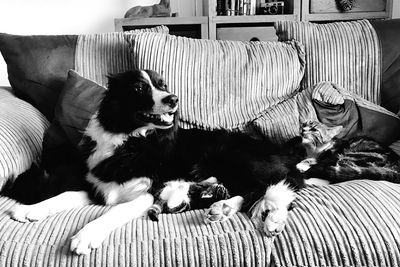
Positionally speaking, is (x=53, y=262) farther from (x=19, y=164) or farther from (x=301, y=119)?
(x=301, y=119)

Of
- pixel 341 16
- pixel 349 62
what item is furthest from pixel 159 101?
pixel 341 16

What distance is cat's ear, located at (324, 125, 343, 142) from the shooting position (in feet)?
5.85

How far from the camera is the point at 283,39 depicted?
2105 mm

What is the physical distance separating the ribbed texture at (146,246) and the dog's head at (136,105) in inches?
17.2

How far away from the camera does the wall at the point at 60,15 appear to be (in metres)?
3.24

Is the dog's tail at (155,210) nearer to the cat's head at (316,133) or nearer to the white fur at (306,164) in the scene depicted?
the white fur at (306,164)

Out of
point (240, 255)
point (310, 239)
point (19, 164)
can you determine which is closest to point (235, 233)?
point (240, 255)

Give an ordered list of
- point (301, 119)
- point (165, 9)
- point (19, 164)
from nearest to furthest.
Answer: point (19, 164) < point (301, 119) < point (165, 9)

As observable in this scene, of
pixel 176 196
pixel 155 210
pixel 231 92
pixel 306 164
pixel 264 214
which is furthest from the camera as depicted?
pixel 231 92

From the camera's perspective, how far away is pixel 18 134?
1633 millimetres

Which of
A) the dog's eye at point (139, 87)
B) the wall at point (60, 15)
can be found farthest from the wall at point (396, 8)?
the dog's eye at point (139, 87)

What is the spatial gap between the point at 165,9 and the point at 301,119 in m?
1.61

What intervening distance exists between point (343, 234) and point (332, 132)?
708 millimetres

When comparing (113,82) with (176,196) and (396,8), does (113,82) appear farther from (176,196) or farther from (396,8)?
(396,8)
